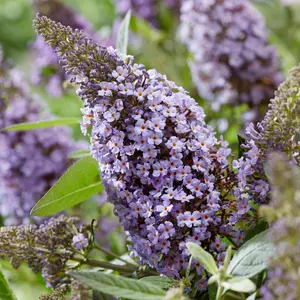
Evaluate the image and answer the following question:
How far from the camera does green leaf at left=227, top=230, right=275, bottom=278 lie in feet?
1.54

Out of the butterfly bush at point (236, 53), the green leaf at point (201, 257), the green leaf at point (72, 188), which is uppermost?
the butterfly bush at point (236, 53)

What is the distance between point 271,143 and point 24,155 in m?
0.59

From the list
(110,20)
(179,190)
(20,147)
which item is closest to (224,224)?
(179,190)

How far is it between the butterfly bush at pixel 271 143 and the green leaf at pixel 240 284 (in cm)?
9

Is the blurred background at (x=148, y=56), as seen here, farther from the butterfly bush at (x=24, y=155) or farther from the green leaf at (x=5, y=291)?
the green leaf at (x=5, y=291)

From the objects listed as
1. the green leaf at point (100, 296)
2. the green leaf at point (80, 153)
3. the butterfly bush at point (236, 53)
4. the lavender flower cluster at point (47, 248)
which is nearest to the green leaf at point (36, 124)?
the green leaf at point (80, 153)

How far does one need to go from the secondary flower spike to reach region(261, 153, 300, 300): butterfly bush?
166 mm

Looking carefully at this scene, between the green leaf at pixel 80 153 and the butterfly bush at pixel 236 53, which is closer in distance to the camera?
the green leaf at pixel 80 153

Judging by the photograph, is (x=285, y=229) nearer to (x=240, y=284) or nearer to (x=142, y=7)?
(x=240, y=284)

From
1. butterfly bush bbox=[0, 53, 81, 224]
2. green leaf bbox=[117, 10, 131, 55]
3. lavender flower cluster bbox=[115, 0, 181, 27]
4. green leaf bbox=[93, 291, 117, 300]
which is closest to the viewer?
green leaf bbox=[93, 291, 117, 300]

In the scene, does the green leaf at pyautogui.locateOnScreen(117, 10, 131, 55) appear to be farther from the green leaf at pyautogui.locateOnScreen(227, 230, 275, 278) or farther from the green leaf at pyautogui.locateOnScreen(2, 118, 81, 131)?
the green leaf at pyautogui.locateOnScreen(227, 230, 275, 278)

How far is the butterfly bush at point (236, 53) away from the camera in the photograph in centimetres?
111

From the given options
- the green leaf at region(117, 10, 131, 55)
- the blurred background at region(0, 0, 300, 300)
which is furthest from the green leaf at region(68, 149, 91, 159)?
the blurred background at region(0, 0, 300, 300)

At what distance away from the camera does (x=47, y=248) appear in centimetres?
60
